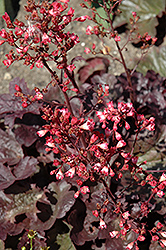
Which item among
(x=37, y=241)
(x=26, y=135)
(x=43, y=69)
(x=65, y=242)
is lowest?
(x=65, y=242)

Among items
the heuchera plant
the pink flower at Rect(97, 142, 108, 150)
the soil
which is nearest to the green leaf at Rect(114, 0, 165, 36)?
the soil

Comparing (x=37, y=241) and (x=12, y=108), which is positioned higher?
(x=12, y=108)

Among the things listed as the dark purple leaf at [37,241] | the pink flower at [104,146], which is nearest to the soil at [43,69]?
the dark purple leaf at [37,241]

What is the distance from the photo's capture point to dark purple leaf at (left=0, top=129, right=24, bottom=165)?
7.91ft

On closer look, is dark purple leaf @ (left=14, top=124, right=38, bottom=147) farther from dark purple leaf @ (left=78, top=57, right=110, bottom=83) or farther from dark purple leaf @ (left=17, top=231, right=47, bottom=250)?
dark purple leaf @ (left=78, top=57, right=110, bottom=83)

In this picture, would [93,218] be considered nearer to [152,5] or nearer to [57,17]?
[57,17]

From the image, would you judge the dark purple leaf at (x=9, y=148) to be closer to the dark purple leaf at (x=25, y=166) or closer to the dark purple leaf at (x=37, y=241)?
the dark purple leaf at (x=25, y=166)

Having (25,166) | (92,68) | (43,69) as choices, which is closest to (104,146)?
(25,166)

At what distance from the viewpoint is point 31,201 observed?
7.49 feet

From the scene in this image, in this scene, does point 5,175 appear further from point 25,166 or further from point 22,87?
point 22,87

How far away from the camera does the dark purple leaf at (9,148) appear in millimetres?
2412

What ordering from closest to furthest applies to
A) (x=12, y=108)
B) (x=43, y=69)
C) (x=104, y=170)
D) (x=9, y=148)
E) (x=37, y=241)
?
(x=104, y=170) → (x=37, y=241) → (x=12, y=108) → (x=9, y=148) → (x=43, y=69)

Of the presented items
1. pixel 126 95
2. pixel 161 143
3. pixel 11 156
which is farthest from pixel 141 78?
pixel 11 156

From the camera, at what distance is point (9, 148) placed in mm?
2465
